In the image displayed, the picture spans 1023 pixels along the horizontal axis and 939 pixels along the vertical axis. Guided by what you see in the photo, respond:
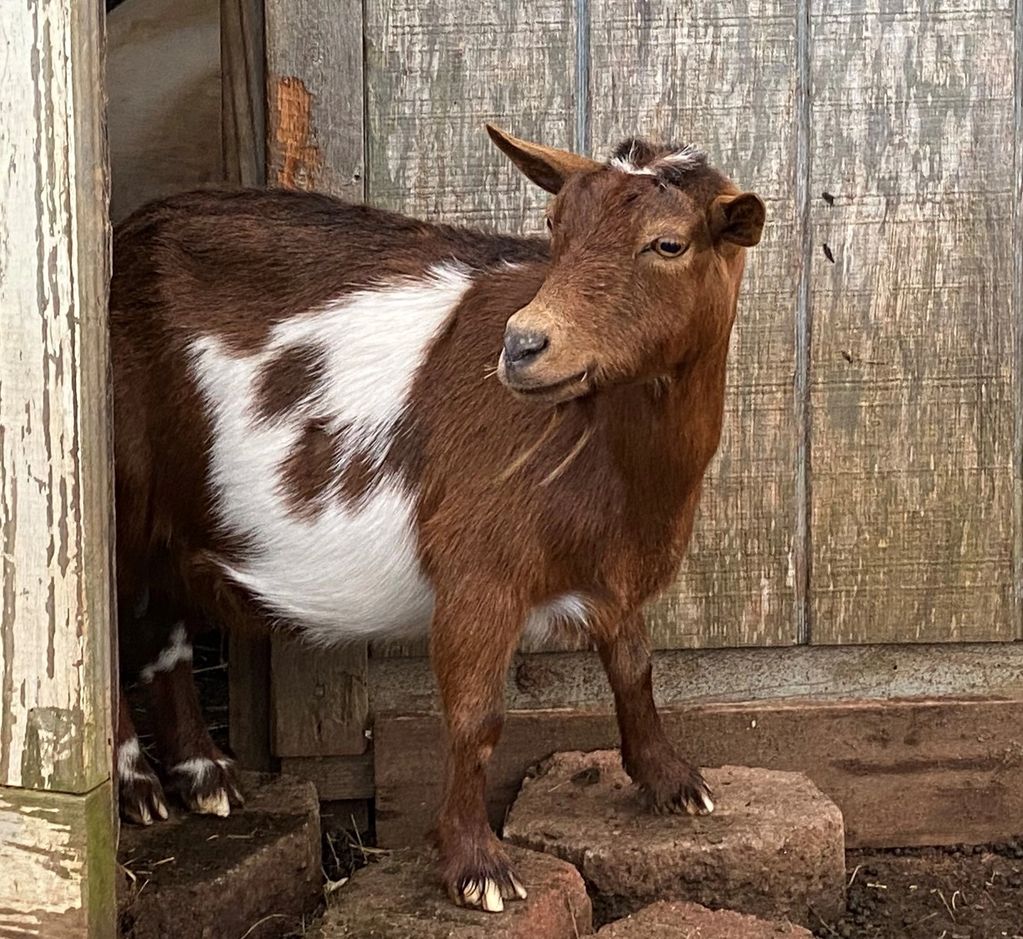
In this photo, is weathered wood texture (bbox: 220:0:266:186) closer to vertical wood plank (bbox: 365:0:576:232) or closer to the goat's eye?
vertical wood plank (bbox: 365:0:576:232)

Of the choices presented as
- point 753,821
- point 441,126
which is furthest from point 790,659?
point 441,126

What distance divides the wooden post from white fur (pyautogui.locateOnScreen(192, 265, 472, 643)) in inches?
33.1

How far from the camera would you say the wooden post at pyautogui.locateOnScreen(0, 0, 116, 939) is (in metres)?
2.50

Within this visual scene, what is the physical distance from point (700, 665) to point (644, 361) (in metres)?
1.34

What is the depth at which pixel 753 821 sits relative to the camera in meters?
3.53

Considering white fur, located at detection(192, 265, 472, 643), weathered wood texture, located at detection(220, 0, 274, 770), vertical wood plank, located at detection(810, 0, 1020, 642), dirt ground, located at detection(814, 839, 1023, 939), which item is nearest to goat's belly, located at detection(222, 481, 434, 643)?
white fur, located at detection(192, 265, 472, 643)

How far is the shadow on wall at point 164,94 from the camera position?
13.6 feet

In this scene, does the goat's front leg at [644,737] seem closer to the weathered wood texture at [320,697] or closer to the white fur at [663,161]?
the weathered wood texture at [320,697]

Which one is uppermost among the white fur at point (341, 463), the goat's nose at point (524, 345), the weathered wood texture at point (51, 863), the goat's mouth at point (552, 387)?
the goat's nose at point (524, 345)

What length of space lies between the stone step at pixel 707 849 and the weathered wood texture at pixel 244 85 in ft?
5.92

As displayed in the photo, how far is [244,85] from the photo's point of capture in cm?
385

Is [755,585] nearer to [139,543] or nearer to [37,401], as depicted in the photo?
[139,543]

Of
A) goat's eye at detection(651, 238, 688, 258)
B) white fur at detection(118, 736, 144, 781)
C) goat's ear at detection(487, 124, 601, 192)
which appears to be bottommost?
white fur at detection(118, 736, 144, 781)

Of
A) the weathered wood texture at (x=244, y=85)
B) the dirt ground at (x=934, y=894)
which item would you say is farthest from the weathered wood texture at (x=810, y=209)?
the dirt ground at (x=934, y=894)
